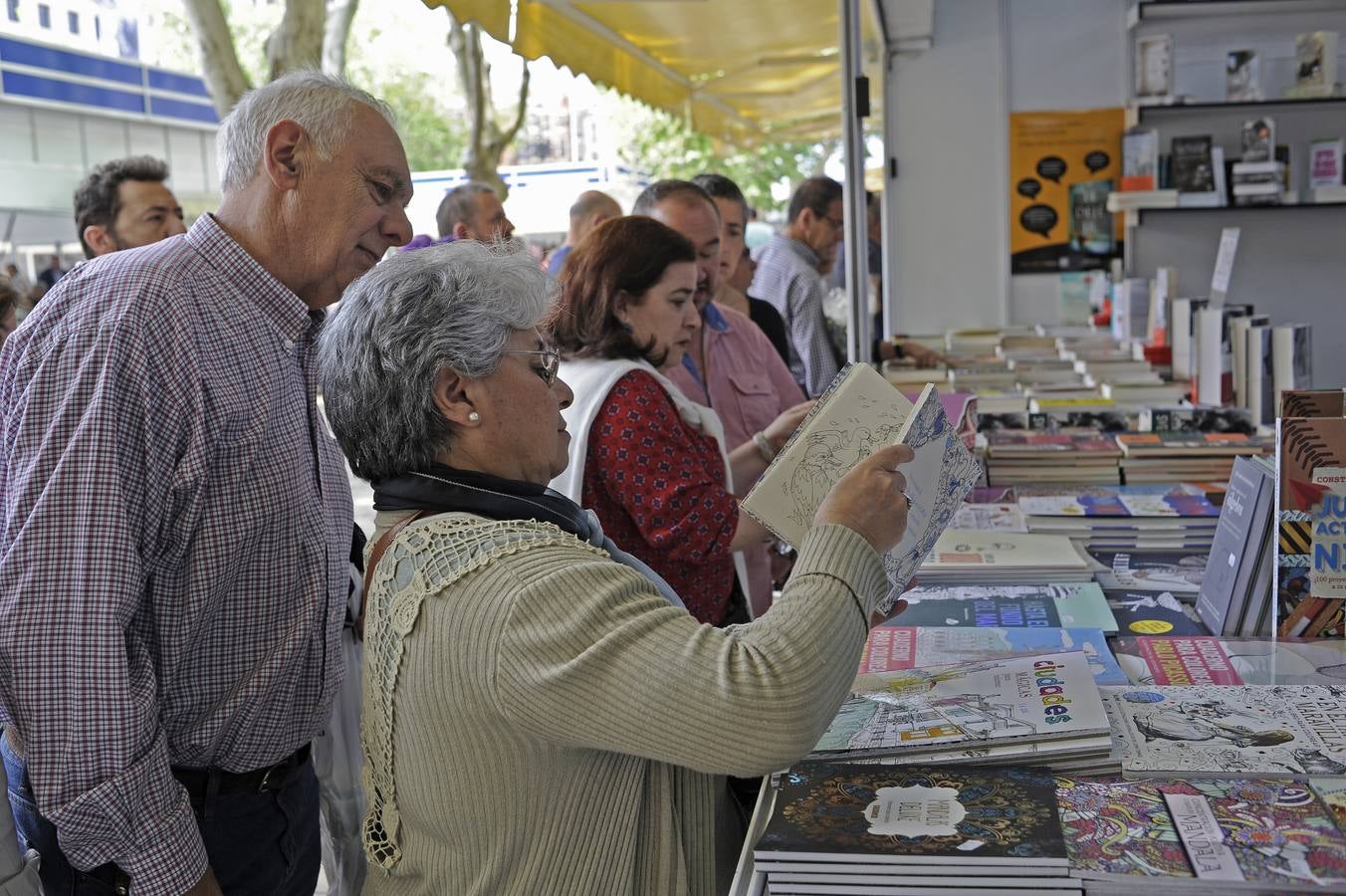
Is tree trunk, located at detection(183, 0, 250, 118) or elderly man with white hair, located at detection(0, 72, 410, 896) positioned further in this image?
tree trunk, located at detection(183, 0, 250, 118)

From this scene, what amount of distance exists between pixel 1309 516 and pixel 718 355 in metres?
1.69

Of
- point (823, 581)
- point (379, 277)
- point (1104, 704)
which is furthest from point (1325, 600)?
point (379, 277)

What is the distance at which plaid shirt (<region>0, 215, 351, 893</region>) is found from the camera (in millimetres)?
1387

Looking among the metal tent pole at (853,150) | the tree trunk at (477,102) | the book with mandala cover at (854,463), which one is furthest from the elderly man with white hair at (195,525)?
the tree trunk at (477,102)

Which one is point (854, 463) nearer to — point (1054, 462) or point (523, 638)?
point (523, 638)

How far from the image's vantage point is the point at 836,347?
5230 millimetres

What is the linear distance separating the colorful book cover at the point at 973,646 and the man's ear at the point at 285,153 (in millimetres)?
1031

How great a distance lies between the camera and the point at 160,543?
153cm

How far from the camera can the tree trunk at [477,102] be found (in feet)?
33.2

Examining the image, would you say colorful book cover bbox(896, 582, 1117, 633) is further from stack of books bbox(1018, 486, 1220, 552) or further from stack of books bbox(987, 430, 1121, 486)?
stack of books bbox(987, 430, 1121, 486)

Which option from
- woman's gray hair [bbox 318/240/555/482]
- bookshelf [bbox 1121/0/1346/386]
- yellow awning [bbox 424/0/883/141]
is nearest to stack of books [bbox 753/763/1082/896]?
woman's gray hair [bbox 318/240/555/482]

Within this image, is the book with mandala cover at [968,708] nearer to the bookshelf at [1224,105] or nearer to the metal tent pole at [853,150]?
the metal tent pole at [853,150]

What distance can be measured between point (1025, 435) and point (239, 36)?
24602mm

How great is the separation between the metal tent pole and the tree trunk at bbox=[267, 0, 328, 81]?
17.8ft
